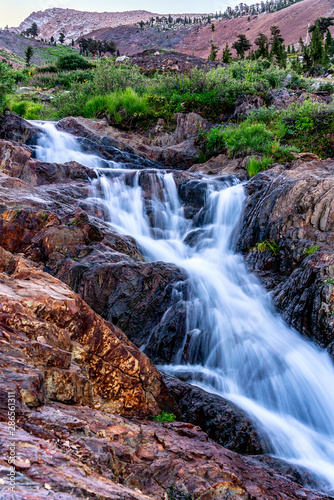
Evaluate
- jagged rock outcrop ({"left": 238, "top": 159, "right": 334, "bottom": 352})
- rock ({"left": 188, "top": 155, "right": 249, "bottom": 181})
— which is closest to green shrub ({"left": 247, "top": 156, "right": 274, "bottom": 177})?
rock ({"left": 188, "top": 155, "right": 249, "bottom": 181})

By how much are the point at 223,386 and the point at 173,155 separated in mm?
11134

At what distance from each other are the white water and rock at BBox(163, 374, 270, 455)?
246 mm

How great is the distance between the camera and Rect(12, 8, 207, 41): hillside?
110688 millimetres

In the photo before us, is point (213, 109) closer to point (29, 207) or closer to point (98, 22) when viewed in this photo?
point (29, 207)

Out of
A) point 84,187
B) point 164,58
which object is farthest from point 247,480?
point 164,58

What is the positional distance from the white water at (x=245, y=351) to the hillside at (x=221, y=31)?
7255 centimetres

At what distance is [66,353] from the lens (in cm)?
331

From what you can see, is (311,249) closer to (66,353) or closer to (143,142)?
(66,353)

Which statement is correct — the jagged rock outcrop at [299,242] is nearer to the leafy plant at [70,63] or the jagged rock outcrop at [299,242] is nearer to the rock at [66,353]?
the rock at [66,353]

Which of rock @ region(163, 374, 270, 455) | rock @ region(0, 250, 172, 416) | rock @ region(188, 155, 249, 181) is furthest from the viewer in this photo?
rock @ region(188, 155, 249, 181)

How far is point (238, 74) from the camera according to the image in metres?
20.3

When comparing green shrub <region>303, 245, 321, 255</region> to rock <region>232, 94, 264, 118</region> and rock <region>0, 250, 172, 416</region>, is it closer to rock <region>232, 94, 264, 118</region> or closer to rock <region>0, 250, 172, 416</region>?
rock <region>0, 250, 172, 416</region>

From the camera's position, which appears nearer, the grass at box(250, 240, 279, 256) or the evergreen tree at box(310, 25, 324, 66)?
the grass at box(250, 240, 279, 256)

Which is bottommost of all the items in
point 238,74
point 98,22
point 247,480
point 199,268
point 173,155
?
point 247,480
